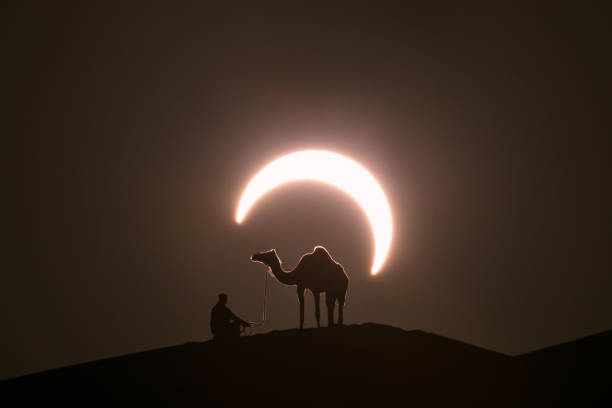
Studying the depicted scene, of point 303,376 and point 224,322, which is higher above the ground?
point 224,322

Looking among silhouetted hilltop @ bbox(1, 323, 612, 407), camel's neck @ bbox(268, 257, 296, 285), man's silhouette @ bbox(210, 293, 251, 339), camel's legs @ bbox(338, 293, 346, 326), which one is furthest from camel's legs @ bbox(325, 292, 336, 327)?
man's silhouette @ bbox(210, 293, 251, 339)

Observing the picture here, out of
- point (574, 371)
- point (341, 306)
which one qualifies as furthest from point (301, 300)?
point (574, 371)

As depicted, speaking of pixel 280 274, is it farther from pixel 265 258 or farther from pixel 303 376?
pixel 303 376

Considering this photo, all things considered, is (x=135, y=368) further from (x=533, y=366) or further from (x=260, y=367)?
(x=533, y=366)

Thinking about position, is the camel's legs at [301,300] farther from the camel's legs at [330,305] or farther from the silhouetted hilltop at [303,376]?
the camel's legs at [330,305]

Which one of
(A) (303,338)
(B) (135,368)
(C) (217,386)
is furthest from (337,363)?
(B) (135,368)

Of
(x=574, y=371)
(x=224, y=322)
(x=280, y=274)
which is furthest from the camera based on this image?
(x=574, y=371)

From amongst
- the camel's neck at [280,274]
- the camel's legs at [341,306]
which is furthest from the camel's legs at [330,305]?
the camel's neck at [280,274]
